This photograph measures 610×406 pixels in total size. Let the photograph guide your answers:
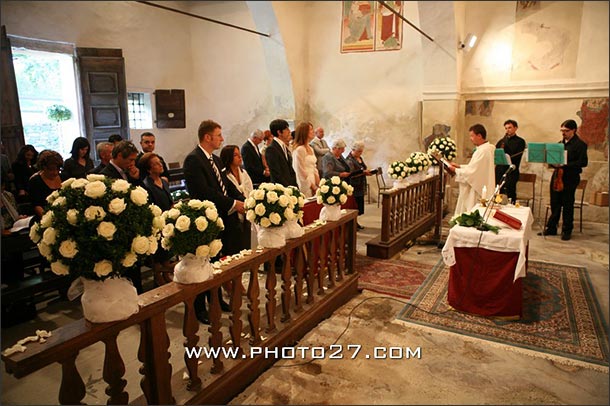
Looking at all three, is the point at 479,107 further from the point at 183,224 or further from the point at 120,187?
the point at 120,187

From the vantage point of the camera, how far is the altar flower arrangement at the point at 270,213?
10.5ft

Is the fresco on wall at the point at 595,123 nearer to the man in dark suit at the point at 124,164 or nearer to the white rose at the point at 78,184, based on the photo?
the man in dark suit at the point at 124,164

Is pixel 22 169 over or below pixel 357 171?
over

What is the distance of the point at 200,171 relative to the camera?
3.66 metres

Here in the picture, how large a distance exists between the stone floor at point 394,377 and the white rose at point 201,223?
116 cm

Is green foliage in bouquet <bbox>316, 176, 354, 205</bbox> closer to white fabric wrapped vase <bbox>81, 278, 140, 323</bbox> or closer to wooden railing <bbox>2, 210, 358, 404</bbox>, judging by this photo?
wooden railing <bbox>2, 210, 358, 404</bbox>

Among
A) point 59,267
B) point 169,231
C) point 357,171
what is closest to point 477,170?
point 357,171

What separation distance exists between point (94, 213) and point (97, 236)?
0.10m

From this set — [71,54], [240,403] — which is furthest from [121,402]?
[71,54]

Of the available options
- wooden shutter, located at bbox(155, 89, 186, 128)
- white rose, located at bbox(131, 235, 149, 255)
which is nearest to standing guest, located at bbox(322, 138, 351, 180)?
white rose, located at bbox(131, 235, 149, 255)

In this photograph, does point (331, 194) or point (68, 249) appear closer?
point (68, 249)

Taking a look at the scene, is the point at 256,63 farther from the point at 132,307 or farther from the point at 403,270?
the point at 132,307

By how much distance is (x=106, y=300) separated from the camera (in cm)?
196

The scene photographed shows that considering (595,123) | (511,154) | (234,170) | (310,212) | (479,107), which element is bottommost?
(310,212)
